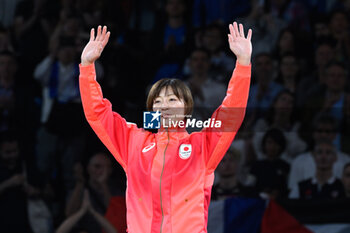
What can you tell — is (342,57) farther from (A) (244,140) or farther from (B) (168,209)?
(B) (168,209)

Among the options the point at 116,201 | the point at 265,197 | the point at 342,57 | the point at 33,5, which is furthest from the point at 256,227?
the point at 33,5

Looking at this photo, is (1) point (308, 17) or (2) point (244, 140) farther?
(1) point (308, 17)

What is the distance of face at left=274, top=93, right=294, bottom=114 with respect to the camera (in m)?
5.96

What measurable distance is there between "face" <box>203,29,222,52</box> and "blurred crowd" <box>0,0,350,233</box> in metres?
0.01

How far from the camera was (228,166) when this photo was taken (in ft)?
18.7

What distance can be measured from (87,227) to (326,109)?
223cm

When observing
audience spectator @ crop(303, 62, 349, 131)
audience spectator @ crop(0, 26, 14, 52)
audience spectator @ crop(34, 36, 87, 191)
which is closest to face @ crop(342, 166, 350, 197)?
audience spectator @ crop(303, 62, 349, 131)

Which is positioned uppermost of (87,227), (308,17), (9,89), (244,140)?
(308,17)

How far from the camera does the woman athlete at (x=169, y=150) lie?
A: 3186 millimetres

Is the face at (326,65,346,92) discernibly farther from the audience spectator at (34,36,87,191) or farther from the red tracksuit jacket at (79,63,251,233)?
the red tracksuit jacket at (79,63,251,233)

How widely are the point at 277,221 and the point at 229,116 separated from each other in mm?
2505

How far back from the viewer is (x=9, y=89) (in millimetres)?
6117

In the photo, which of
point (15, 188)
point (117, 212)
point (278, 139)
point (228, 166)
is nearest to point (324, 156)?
point (278, 139)

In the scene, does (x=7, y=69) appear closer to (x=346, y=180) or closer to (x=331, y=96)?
(x=331, y=96)
